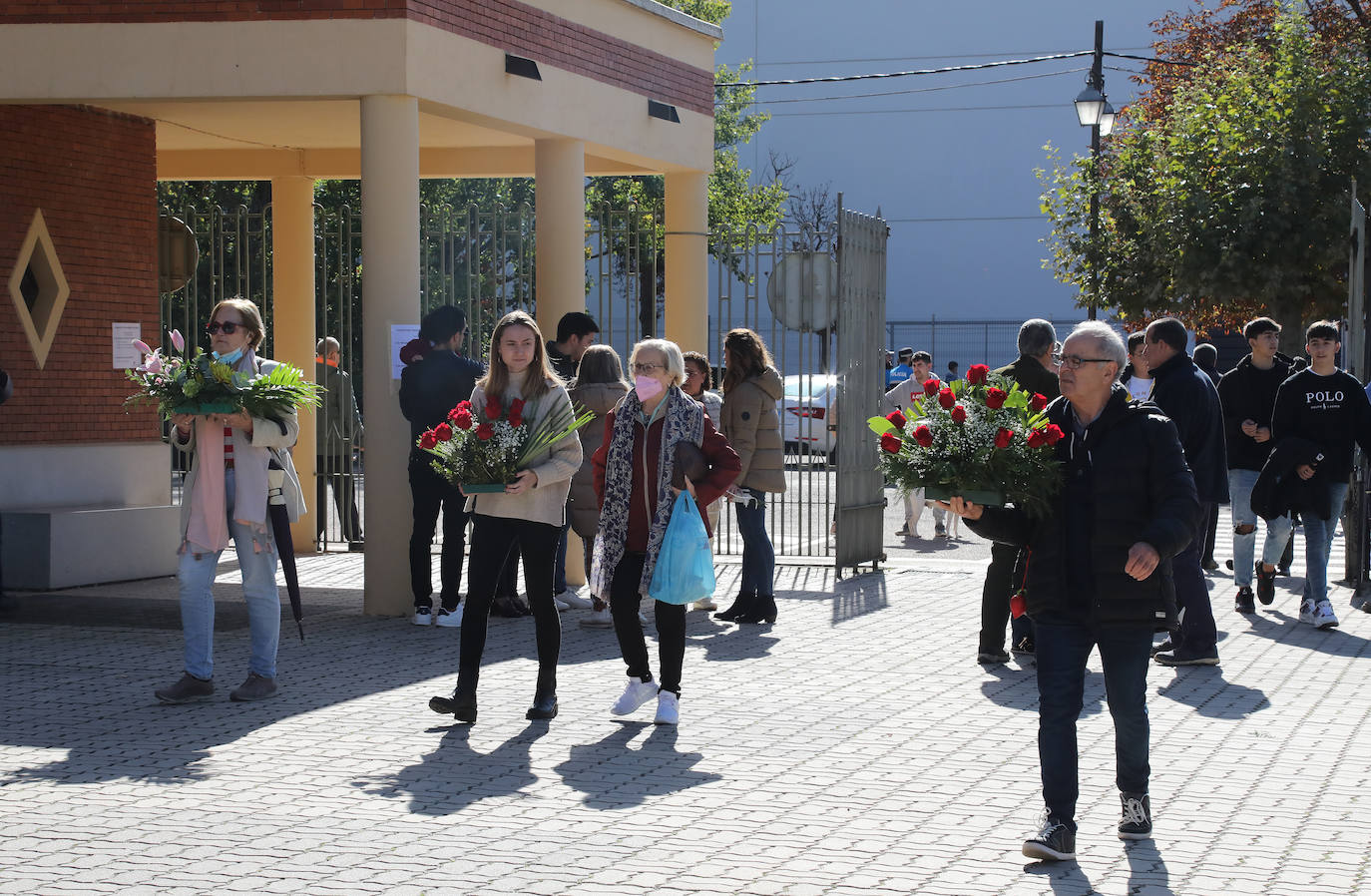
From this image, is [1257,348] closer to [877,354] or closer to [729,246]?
[877,354]

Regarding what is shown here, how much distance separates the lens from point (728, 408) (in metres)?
11.2

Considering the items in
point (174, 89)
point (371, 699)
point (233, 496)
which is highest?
point (174, 89)

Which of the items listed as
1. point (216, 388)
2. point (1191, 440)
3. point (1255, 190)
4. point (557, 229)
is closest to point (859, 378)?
point (557, 229)

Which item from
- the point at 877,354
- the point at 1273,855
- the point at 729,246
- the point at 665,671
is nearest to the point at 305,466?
the point at 729,246

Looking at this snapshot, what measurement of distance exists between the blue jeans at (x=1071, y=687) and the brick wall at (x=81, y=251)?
898cm

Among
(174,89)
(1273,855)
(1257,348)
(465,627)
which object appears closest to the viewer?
(1273,855)

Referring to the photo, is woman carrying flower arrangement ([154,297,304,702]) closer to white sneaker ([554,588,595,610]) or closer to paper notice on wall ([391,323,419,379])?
paper notice on wall ([391,323,419,379])

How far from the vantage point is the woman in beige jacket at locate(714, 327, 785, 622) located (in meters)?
11.0

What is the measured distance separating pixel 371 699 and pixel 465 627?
2.99 feet

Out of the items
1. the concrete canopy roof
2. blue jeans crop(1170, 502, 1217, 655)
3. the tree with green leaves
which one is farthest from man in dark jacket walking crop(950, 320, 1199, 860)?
the tree with green leaves

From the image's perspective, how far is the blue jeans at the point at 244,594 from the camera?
8.04 metres

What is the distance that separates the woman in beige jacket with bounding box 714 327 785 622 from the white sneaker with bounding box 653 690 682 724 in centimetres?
338

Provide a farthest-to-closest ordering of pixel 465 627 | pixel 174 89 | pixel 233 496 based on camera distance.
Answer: pixel 174 89 < pixel 233 496 < pixel 465 627

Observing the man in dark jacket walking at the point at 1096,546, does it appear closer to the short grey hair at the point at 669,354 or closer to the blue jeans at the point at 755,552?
the short grey hair at the point at 669,354
